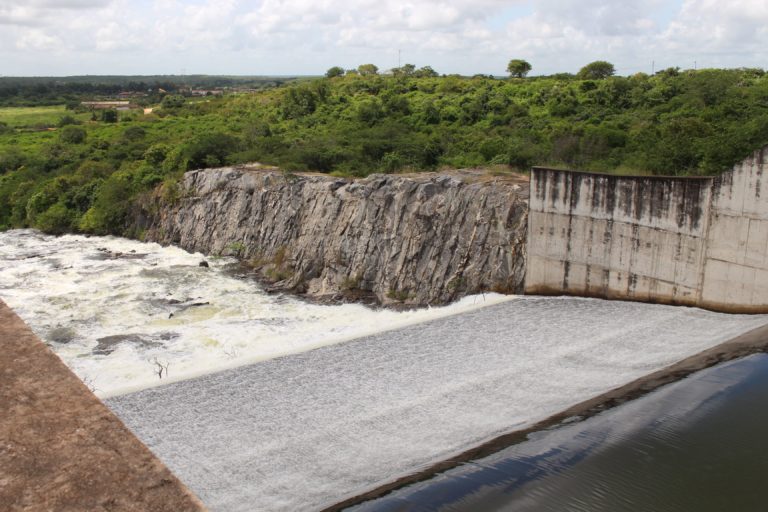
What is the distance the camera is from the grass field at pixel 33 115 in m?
91.8

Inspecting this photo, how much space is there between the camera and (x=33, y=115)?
102 meters

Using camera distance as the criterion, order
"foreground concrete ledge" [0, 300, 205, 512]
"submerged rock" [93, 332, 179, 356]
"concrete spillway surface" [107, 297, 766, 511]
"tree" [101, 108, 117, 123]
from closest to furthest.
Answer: "foreground concrete ledge" [0, 300, 205, 512], "concrete spillway surface" [107, 297, 766, 511], "submerged rock" [93, 332, 179, 356], "tree" [101, 108, 117, 123]

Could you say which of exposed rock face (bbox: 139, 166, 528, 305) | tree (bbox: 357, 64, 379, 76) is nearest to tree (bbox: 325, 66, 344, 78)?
tree (bbox: 357, 64, 379, 76)

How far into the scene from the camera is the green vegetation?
113 feet

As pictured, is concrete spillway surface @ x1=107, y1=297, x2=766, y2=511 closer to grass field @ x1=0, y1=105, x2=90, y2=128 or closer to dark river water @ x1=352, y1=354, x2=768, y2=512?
dark river water @ x1=352, y1=354, x2=768, y2=512

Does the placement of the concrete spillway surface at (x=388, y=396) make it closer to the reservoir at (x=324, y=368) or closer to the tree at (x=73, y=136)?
the reservoir at (x=324, y=368)

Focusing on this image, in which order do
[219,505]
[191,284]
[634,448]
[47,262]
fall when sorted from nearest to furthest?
[219,505]
[634,448]
[191,284]
[47,262]

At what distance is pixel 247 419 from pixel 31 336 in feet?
25.8

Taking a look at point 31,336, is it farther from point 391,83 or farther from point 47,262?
point 391,83

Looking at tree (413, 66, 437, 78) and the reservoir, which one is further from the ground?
tree (413, 66, 437, 78)

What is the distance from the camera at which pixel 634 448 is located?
1539 centimetres

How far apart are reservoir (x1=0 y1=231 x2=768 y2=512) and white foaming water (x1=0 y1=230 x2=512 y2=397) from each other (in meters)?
0.11

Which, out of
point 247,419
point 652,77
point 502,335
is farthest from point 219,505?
point 652,77

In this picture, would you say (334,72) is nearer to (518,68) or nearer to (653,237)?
(518,68)
